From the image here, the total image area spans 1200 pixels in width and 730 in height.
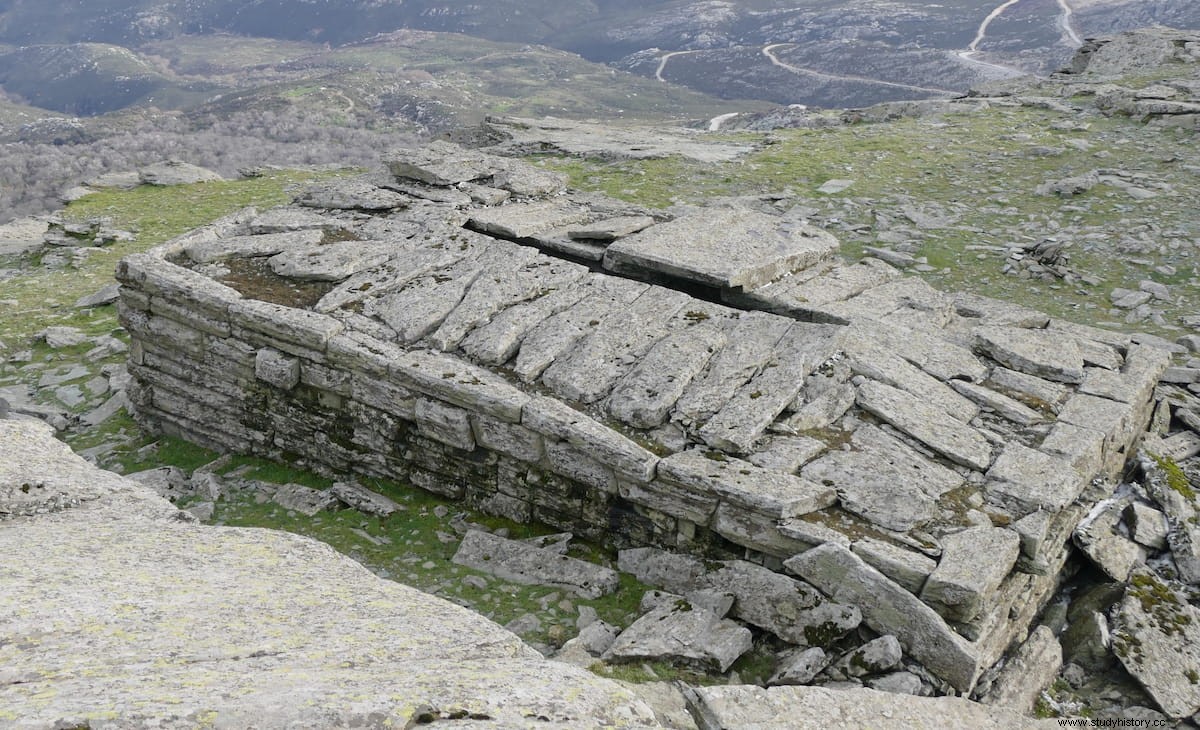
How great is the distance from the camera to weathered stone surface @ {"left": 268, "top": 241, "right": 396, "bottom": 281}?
10.0 metres

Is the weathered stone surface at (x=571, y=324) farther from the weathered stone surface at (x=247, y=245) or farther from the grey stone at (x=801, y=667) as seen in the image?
the weathered stone surface at (x=247, y=245)

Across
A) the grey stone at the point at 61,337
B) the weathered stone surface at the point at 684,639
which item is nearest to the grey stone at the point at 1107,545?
the weathered stone surface at the point at 684,639

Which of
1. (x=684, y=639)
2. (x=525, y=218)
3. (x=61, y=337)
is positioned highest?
(x=525, y=218)

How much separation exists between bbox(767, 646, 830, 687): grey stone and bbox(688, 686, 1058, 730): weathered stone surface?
763 millimetres

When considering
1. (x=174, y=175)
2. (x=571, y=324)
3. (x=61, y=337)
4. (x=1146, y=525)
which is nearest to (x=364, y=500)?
(x=571, y=324)

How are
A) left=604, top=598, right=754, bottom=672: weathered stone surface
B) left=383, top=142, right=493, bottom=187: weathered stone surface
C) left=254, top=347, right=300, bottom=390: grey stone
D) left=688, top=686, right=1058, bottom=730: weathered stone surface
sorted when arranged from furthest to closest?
left=383, top=142, right=493, bottom=187: weathered stone surface → left=254, top=347, right=300, bottom=390: grey stone → left=604, top=598, right=754, bottom=672: weathered stone surface → left=688, top=686, right=1058, bottom=730: weathered stone surface

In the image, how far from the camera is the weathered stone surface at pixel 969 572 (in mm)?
5879

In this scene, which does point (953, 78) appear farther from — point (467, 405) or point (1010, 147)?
point (467, 405)

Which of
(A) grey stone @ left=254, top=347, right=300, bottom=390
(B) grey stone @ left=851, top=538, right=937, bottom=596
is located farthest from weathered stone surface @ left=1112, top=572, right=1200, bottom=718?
(A) grey stone @ left=254, top=347, right=300, bottom=390

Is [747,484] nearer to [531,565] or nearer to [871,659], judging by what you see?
[871,659]

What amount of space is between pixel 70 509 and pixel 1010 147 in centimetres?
1954

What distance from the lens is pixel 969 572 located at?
19.6ft

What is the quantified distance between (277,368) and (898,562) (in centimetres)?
644

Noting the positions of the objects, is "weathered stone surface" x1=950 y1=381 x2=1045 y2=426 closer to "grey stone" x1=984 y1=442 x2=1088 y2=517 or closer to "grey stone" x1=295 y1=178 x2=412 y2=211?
"grey stone" x1=984 y1=442 x2=1088 y2=517
